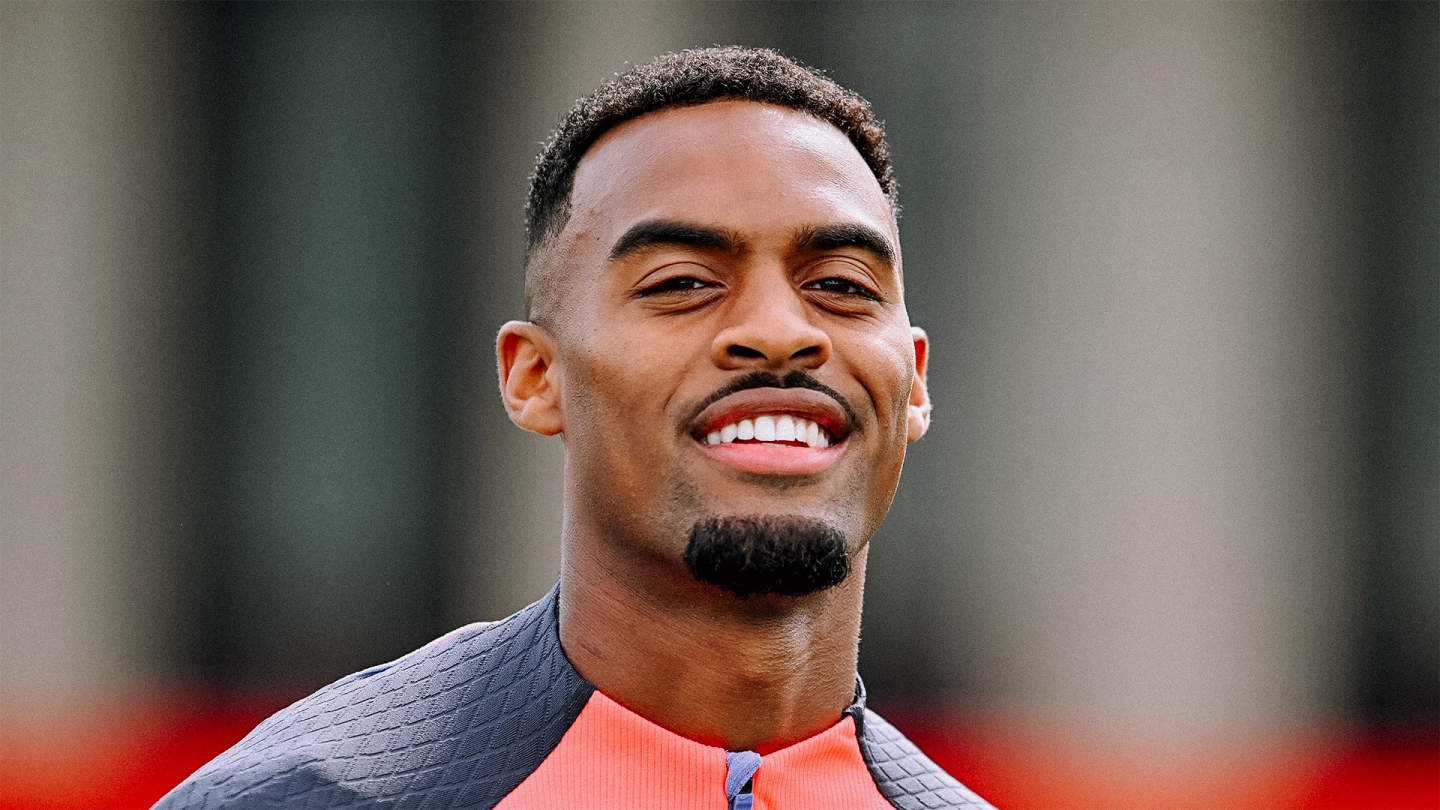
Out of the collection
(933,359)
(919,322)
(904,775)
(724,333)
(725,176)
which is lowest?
(904,775)

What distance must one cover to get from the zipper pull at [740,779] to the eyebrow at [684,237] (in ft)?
1.77

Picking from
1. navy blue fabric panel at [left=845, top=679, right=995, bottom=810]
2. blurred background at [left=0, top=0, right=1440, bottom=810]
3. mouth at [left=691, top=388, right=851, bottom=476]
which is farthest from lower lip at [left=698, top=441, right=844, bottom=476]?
blurred background at [left=0, top=0, right=1440, bottom=810]

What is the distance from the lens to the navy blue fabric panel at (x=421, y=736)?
1.41 metres

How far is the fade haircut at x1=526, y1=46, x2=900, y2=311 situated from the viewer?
5.38 feet

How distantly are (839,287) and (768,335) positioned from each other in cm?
16

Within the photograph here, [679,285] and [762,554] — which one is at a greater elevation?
[679,285]

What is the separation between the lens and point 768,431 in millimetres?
1421

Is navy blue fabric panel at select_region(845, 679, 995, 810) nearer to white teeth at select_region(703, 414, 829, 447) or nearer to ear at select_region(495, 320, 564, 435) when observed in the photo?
white teeth at select_region(703, 414, 829, 447)

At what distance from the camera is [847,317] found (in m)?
1.53

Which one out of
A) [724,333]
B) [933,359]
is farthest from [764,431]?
[933,359]

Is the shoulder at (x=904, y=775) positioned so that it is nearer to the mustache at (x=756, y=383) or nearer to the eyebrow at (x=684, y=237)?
the mustache at (x=756, y=383)

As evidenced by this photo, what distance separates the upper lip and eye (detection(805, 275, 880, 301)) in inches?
5.7

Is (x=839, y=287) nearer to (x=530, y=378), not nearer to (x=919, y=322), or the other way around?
(x=530, y=378)

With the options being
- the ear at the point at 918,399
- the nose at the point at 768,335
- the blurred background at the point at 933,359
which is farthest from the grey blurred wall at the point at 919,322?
the nose at the point at 768,335
